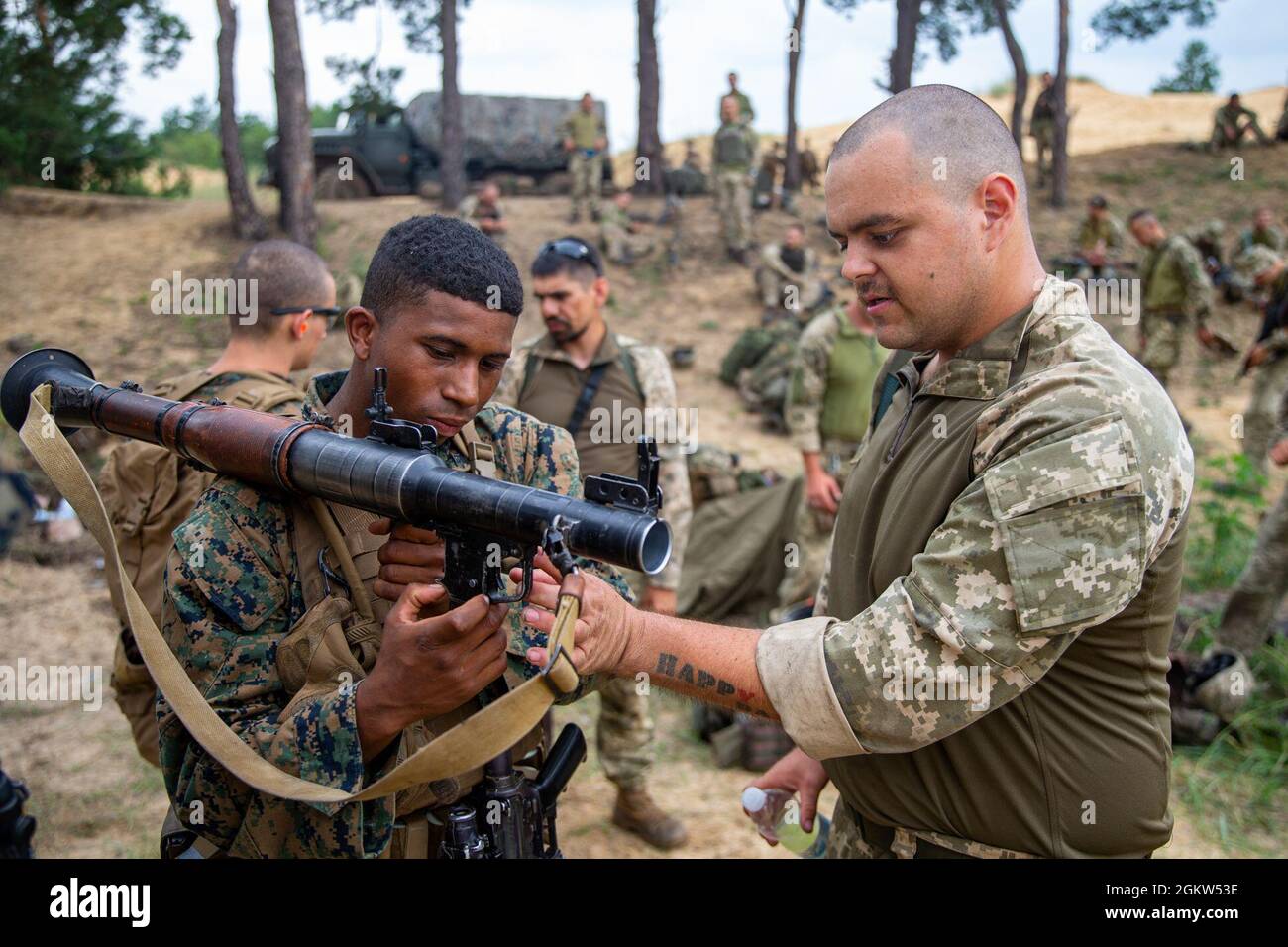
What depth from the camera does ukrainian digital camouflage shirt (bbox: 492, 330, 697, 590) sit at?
4.90 metres

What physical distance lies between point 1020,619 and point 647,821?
3.40 m

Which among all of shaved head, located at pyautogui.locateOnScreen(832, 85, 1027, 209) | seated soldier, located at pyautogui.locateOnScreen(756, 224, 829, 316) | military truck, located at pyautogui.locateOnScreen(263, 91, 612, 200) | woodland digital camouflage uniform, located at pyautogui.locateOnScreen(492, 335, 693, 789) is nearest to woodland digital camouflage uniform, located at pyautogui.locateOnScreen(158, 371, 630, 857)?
shaved head, located at pyautogui.locateOnScreen(832, 85, 1027, 209)

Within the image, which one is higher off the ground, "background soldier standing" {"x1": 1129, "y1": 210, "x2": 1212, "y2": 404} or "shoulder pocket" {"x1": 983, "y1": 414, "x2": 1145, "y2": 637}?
"background soldier standing" {"x1": 1129, "y1": 210, "x2": 1212, "y2": 404}

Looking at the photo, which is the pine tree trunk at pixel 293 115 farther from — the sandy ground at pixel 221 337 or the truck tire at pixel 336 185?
the truck tire at pixel 336 185

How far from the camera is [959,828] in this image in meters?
2.06

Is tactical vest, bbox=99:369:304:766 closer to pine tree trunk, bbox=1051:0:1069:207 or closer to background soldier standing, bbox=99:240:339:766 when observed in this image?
background soldier standing, bbox=99:240:339:766

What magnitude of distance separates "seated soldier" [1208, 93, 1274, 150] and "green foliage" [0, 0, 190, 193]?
22.6m

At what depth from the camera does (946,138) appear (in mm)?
2070

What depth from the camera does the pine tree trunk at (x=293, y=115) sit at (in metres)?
13.5

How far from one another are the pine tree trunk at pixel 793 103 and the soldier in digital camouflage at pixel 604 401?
1824 cm

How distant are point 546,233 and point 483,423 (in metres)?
15.5

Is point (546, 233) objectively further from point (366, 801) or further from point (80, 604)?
point (366, 801)

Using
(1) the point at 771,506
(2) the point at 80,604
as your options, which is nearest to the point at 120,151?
(2) the point at 80,604
